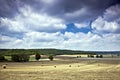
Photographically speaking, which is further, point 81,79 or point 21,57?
point 21,57

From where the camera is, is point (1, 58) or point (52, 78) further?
point (1, 58)

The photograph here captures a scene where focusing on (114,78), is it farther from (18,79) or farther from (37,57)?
(37,57)

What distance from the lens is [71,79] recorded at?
76.4 feet

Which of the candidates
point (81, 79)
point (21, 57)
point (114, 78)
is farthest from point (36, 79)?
point (21, 57)

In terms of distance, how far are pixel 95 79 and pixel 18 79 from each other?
8.21m

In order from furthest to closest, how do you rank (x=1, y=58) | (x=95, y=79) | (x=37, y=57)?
(x=37, y=57) < (x=1, y=58) < (x=95, y=79)

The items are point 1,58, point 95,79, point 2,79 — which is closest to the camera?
point 95,79

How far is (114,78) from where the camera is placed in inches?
926

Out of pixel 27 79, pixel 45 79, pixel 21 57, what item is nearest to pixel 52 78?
pixel 45 79

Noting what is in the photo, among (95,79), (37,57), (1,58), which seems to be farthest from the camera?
(37,57)

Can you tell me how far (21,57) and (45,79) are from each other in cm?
4028

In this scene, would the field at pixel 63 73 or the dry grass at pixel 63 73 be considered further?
the field at pixel 63 73

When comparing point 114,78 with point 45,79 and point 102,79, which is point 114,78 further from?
point 45,79

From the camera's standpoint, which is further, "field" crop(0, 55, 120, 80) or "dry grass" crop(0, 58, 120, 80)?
"field" crop(0, 55, 120, 80)
